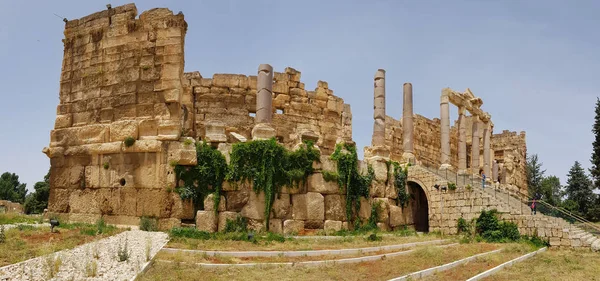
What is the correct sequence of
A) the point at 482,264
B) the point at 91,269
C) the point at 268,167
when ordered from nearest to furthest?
the point at 91,269
the point at 482,264
the point at 268,167

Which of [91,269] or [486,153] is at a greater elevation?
[486,153]

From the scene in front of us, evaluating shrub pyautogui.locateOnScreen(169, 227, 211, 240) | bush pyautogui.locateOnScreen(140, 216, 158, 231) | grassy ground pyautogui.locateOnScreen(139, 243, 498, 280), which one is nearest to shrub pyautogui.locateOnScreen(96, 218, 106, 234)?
bush pyautogui.locateOnScreen(140, 216, 158, 231)

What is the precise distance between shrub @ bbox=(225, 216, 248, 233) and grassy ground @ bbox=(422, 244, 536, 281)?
6.02m

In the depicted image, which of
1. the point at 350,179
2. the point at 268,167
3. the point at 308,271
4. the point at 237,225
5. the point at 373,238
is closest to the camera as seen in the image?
the point at 308,271

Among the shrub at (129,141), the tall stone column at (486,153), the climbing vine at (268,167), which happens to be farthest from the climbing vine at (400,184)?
the tall stone column at (486,153)

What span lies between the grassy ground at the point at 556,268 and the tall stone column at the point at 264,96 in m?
8.84

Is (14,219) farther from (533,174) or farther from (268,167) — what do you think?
(533,174)

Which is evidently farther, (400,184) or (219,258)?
(400,184)

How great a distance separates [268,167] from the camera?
51.0ft

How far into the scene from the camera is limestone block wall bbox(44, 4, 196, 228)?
14945 mm

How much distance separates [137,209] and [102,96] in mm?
3888

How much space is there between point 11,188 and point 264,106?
145 ft

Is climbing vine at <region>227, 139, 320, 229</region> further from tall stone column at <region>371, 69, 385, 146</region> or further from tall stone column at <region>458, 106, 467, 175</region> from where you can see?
tall stone column at <region>458, 106, 467, 175</region>

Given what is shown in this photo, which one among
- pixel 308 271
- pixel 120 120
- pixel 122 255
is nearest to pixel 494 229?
pixel 308 271
